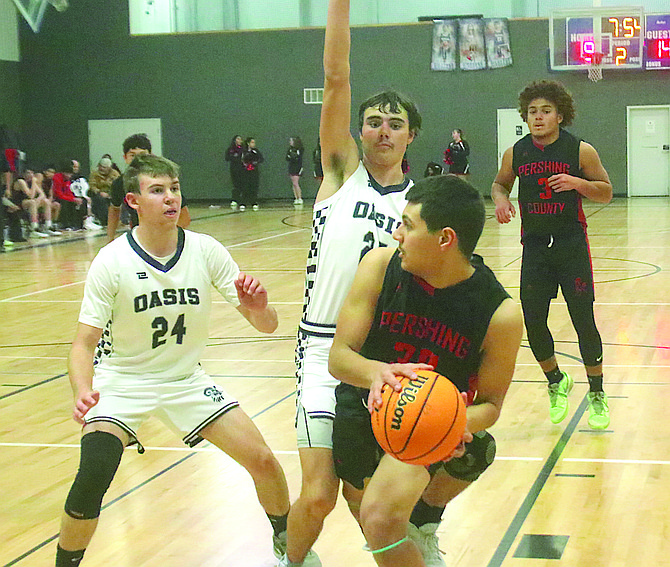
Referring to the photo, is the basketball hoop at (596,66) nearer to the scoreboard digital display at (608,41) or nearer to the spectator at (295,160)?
the scoreboard digital display at (608,41)

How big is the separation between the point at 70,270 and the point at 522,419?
8441 millimetres

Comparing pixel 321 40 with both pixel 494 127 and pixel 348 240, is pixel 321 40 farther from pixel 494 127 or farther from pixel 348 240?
pixel 348 240

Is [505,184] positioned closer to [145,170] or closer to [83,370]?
[145,170]

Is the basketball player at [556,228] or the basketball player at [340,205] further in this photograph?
the basketball player at [556,228]

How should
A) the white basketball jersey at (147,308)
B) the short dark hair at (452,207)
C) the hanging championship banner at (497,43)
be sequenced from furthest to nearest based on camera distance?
the hanging championship banner at (497,43) → the white basketball jersey at (147,308) → the short dark hair at (452,207)

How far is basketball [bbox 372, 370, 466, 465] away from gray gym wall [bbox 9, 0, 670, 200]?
2101cm

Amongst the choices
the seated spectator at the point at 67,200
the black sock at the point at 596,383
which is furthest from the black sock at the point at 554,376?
the seated spectator at the point at 67,200

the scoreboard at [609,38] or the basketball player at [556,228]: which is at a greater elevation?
the scoreboard at [609,38]

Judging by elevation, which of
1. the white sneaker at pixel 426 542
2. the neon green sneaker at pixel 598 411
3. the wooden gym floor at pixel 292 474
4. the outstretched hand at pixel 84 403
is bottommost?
the wooden gym floor at pixel 292 474

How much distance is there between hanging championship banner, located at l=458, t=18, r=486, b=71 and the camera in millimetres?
22719

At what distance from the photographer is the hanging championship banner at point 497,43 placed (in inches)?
891

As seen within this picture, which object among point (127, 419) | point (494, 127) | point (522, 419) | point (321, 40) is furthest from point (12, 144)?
point (127, 419)

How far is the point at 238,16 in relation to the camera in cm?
2458

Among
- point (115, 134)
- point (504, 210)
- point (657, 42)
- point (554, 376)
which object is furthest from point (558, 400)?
point (115, 134)
